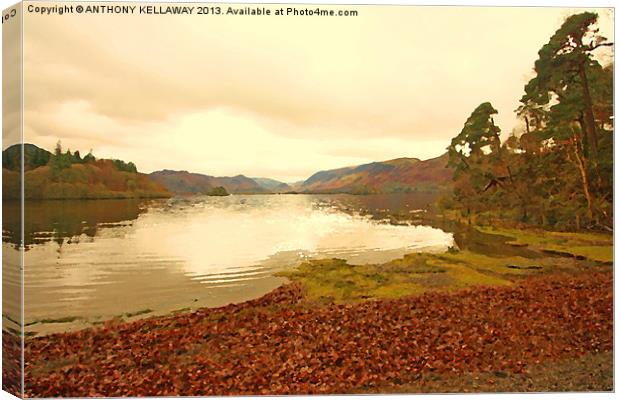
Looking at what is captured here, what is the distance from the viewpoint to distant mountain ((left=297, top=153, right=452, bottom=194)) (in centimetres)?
566

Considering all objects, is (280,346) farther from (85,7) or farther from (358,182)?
(85,7)

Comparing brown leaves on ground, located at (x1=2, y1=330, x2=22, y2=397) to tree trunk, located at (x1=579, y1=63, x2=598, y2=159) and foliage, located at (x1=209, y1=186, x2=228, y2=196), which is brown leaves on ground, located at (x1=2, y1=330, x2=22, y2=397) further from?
tree trunk, located at (x1=579, y1=63, x2=598, y2=159)

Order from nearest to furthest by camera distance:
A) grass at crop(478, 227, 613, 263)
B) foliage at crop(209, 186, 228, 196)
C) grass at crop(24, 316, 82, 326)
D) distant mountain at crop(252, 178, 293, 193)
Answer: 1. grass at crop(24, 316, 82, 326)
2. foliage at crop(209, 186, 228, 196)
3. distant mountain at crop(252, 178, 293, 193)
4. grass at crop(478, 227, 613, 263)

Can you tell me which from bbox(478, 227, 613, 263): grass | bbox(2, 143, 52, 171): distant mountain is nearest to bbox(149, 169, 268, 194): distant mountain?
bbox(2, 143, 52, 171): distant mountain

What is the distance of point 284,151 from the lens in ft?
18.5

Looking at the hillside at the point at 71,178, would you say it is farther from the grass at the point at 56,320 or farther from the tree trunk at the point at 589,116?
the tree trunk at the point at 589,116

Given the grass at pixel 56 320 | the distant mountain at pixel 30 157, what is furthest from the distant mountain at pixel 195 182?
the grass at pixel 56 320

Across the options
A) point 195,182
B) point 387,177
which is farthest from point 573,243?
point 195,182

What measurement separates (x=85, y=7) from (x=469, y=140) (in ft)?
14.7

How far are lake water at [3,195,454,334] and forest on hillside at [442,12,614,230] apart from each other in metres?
0.68

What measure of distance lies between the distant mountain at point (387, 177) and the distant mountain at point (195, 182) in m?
0.70

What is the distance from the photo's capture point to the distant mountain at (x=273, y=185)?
5.59 metres

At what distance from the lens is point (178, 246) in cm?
530

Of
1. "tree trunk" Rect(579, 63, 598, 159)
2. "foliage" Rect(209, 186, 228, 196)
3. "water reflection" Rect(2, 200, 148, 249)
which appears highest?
"tree trunk" Rect(579, 63, 598, 159)
